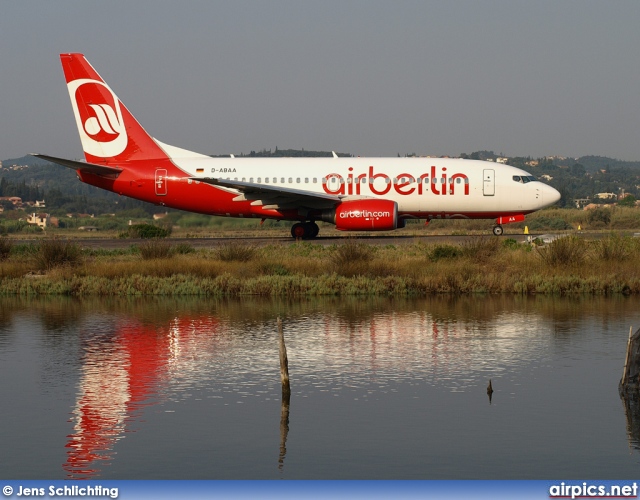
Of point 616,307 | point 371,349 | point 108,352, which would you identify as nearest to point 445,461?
point 371,349

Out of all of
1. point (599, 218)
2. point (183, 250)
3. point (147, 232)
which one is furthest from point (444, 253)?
point (599, 218)

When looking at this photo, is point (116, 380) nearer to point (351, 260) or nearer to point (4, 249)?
point (351, 260)

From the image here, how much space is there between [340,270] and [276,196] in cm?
1081

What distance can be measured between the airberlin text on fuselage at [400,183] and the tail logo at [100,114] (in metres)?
9.95

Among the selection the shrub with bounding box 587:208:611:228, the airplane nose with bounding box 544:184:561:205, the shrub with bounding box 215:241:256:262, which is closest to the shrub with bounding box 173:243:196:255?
the shrub with bounding box 215:241:256:262

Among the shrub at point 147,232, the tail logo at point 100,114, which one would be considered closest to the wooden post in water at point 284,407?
the tail logo at point 100,114

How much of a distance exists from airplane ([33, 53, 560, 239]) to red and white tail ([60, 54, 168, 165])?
0.05 m

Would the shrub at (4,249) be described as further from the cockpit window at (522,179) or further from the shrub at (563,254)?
the cockpit window at (522,179)

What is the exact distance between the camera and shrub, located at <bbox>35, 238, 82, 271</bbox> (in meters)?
39.2

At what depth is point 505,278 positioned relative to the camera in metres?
35.3

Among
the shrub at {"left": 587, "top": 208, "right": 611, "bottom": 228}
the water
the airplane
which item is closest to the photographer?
the water

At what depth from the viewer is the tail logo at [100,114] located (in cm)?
4934

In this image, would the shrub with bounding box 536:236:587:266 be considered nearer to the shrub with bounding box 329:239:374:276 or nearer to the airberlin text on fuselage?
the shrub with bounding box 329:239:374:276

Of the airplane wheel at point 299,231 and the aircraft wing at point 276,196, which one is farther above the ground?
the aircraft wing at point 276,196
